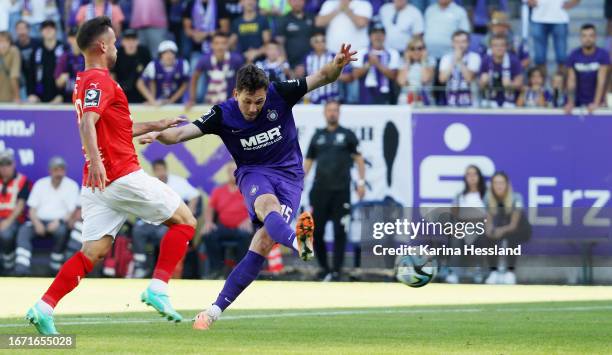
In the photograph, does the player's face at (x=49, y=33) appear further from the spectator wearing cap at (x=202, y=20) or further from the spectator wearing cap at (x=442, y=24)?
the spectator wearing cap at (x=442, y=24)

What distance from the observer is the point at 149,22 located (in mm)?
22922

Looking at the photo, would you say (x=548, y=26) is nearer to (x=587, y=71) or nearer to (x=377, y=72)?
(x=587, y=71)

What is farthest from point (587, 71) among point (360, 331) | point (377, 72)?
point (360, 331)

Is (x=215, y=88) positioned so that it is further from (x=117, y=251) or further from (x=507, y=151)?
(x=507, y=151)

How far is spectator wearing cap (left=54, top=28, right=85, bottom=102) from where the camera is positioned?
868 inches

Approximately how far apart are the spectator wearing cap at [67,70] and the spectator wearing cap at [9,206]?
182cm

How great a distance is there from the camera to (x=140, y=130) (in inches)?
436

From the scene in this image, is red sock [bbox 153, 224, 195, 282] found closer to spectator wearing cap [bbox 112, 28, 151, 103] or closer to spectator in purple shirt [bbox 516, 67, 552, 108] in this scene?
spectator in purple shirt [bbox 516, 67, 552, 108]

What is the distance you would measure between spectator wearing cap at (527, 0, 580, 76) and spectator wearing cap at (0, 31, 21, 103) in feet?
26.6

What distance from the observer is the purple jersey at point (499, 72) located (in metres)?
A: 20.9

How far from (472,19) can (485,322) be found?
10.7 meters

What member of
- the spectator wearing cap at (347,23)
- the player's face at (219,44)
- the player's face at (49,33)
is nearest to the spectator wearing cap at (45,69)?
the player's face at (49,33)

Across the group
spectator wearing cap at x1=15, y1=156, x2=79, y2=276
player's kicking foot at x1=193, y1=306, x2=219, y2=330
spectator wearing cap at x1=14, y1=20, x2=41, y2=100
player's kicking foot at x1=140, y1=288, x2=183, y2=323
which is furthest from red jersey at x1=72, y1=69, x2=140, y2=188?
spectator wearing cap at x1=14, y1=20, x2=41, y2=100

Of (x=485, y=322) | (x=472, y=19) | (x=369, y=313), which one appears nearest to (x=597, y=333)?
(x=485, y=322)
